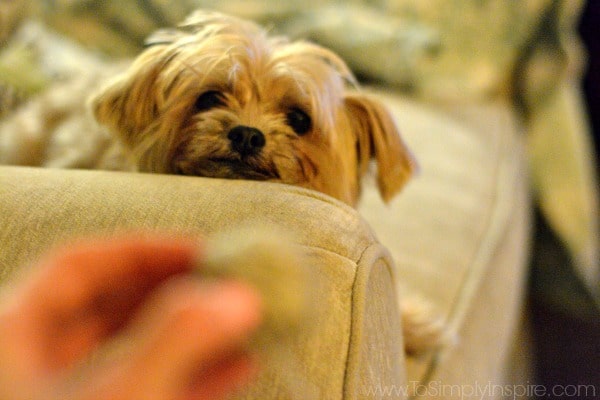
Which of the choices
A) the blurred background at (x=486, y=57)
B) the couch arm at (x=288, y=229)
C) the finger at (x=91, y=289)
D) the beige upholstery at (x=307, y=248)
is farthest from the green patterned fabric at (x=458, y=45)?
the finger at (x=91, y=289)

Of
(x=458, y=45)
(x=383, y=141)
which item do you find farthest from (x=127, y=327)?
(x=458, y=45)

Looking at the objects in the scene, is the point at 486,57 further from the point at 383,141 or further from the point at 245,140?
the point at 245,140

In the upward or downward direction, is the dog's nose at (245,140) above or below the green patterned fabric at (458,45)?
above

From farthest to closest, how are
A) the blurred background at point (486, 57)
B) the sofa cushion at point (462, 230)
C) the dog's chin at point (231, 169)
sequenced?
the blurred background at point (486, 57), the sofa cushion at point (462, 230), the dog's chin at point (231, 169)

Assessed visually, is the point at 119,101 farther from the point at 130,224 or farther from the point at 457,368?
the point at 457,368

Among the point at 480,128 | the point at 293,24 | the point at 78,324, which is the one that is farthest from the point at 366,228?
the point at 293,24

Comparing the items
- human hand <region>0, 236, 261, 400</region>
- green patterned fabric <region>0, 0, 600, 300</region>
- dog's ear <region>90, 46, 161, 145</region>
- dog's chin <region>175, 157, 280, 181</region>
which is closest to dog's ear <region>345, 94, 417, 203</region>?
dog's chin <region>175, 157, 280, 181</region>

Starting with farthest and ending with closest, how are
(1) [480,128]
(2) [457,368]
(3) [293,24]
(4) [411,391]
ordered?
(3) [293,24]
(1) [480,128]
(2) [457,368]
(4) [411,391]

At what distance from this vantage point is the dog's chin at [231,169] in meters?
0.97

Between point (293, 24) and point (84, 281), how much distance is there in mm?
1965

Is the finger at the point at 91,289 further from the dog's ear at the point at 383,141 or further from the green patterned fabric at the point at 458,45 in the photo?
the green patterned fabric at the point at 458,45

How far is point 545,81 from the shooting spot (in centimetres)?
230

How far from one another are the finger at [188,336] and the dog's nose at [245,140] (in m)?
0.60

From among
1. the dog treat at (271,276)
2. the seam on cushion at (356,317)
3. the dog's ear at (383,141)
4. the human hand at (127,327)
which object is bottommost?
the dog's ear at (383,141)
